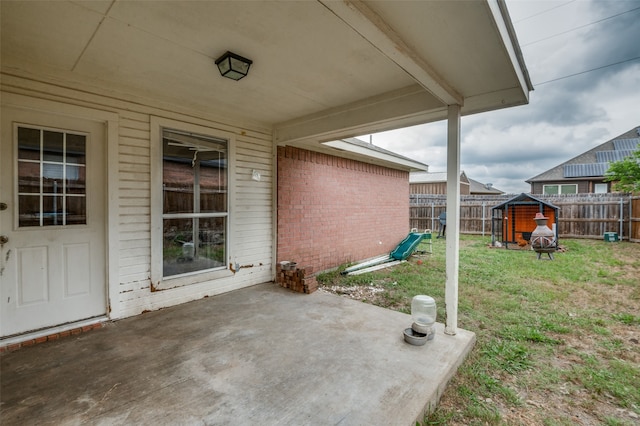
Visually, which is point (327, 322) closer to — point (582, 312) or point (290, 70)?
point (290, 70)

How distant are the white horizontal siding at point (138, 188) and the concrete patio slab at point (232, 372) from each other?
353 millimetres

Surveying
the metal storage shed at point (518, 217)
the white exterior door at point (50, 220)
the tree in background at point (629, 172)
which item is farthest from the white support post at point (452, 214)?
the tree in background at point (629, 172)

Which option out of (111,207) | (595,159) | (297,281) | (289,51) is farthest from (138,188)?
(595,159)

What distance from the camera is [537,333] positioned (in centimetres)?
302

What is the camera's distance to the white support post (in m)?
2.74

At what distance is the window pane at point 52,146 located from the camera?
2705 mm

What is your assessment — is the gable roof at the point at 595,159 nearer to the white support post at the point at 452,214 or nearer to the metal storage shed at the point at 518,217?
the metal storage shed at the point at 518,217

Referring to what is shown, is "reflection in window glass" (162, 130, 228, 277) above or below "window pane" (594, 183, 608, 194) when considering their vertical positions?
below

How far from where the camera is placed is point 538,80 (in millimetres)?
8133

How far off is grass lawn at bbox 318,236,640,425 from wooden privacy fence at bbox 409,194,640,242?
4.08m

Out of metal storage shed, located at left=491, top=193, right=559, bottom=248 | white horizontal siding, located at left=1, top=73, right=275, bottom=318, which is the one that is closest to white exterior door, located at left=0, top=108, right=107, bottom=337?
white horizontal siding, located at left=1, top=73, right=275, bottom=318

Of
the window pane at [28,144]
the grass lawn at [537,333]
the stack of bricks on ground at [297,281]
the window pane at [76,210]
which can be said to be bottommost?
the grass lawn at [537,333]

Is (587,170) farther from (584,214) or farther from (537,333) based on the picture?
(537,333)

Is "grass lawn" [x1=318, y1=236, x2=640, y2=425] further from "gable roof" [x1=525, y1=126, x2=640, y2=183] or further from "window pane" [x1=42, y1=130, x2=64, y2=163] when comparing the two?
"gable roof" [x1=525, y1=126, x2=640, y2=183]
